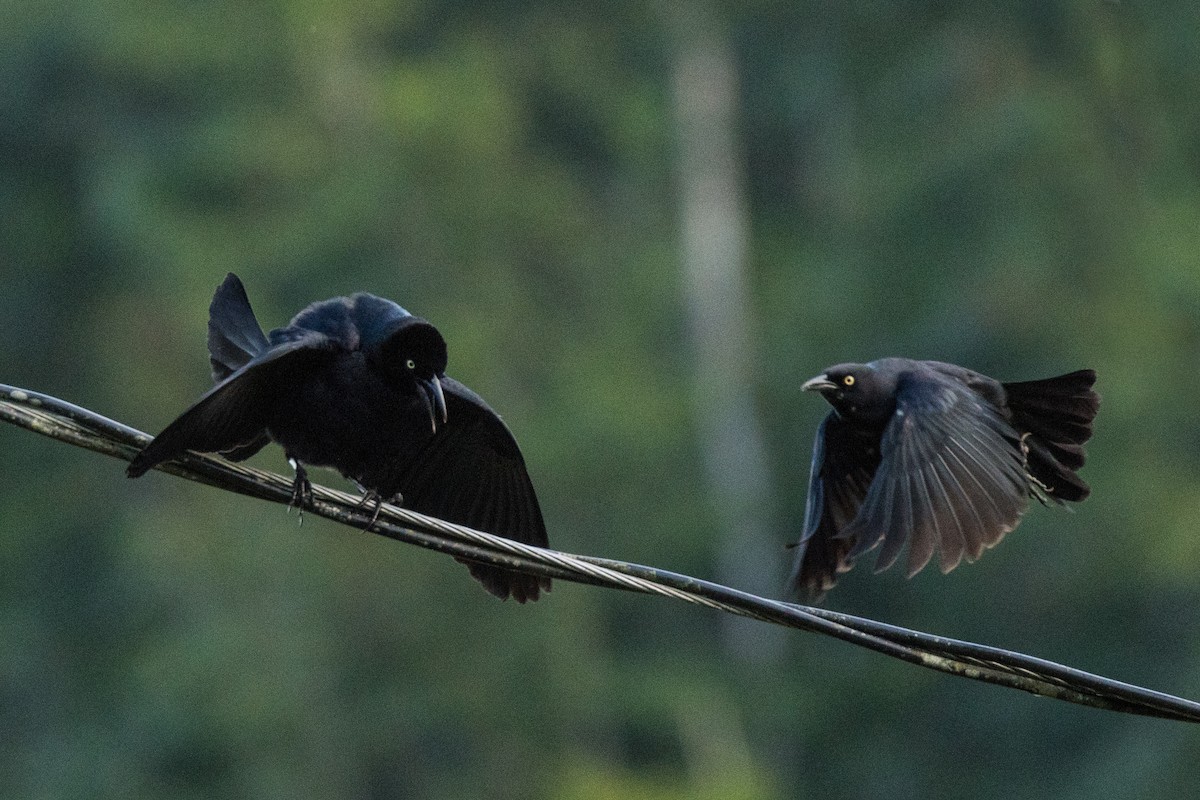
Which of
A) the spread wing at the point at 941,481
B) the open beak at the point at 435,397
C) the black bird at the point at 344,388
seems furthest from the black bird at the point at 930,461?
the open beak at the point at 435,397

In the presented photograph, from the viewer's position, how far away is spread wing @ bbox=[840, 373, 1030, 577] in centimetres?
849

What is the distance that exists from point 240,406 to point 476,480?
65.2 inches

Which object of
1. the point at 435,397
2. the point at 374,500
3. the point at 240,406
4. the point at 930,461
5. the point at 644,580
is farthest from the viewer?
the point at 930,461

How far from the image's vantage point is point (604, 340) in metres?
32.1

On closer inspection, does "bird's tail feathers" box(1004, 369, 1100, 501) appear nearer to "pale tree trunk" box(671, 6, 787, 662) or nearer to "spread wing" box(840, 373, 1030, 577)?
"spread wing" box(840, 373, 1030, 577)

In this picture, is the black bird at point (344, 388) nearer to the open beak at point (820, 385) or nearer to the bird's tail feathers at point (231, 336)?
the bird's tail feathers at point (231, 336)

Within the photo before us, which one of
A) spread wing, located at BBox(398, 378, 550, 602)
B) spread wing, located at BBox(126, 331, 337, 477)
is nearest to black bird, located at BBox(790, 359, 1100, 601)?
spread wing, located at BBox(398, 378, 550, 602)

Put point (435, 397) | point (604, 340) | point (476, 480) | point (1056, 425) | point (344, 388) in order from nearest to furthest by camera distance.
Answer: point (344, 388) < point (435, 397) < point (476, 480) < point (1056, 425) < point (604, 340)

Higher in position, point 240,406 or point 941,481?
point 941,481

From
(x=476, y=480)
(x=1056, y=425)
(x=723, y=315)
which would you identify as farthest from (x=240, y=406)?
(x=723, y=315)

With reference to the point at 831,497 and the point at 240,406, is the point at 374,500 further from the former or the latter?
the point at 831,497

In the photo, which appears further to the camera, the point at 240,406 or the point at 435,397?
the point at 435,397

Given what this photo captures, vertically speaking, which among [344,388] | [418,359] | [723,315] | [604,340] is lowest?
[344,388]

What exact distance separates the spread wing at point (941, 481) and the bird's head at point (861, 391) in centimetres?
11
